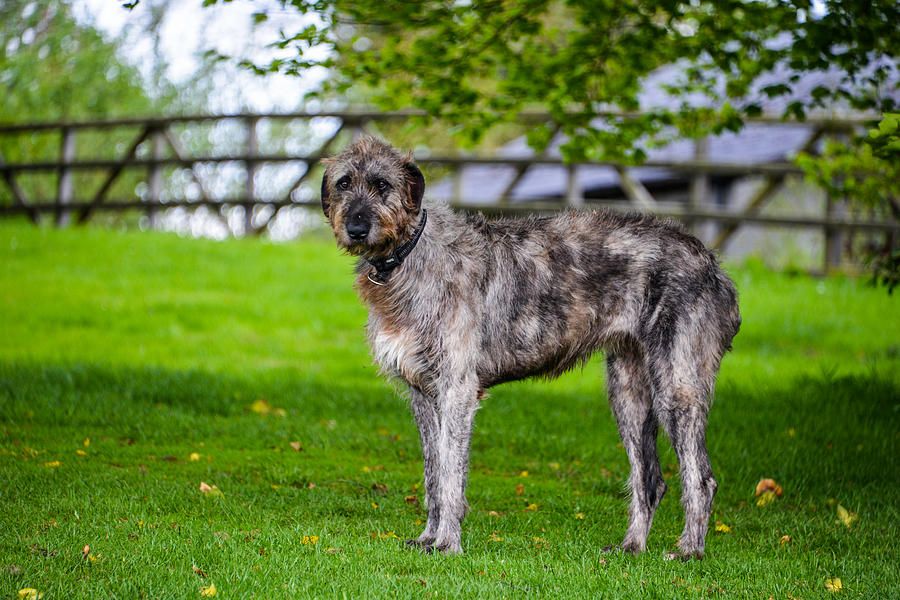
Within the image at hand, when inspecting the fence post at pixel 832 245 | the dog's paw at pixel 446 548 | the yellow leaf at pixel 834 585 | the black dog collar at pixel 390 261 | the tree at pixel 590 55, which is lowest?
the fence post at pixel 832 245

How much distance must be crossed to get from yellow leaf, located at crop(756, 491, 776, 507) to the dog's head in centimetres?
335

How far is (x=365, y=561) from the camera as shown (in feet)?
17.1

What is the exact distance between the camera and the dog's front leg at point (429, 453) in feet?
18.5

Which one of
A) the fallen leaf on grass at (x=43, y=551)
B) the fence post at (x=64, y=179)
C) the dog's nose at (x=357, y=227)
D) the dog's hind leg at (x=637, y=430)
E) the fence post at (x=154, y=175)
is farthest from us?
the fence post at (x=64, y=179)

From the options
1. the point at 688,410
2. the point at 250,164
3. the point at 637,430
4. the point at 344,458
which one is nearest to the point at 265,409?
the point at 344,458

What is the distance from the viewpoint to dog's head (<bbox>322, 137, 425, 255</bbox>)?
17.6ft

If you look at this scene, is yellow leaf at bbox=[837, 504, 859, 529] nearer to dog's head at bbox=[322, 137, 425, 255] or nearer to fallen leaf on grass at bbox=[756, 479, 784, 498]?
fallen leaf on grass at bbox=[756, 479, 784, 498]

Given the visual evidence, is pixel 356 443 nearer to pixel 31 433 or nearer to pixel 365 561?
pixel 31 433

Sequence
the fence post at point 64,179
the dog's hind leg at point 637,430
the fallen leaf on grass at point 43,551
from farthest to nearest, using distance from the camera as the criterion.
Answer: the fence post at point 64,179, the dog's hind leg at point 637,430, the fallen leaf on grass at point 43,551

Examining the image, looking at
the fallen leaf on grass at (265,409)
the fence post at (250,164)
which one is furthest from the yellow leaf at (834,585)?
the fence post at (250,164)

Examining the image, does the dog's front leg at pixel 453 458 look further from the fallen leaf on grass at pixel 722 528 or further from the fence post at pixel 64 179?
the fence post at pixel 64 179

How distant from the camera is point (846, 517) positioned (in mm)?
6594

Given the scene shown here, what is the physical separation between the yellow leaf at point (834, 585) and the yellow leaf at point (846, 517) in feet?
4.23

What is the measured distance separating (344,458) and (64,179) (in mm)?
14799
